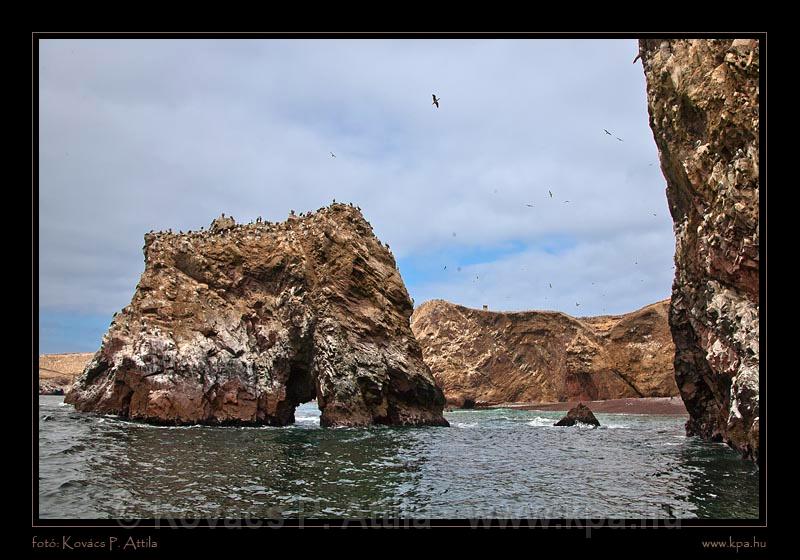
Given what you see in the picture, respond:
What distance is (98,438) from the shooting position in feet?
79.1

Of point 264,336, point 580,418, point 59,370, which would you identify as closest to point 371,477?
point 264,336

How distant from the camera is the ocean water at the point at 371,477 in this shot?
1378 centimetres

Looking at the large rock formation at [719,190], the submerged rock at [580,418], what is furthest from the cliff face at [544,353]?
the large rock formation at [719,190]

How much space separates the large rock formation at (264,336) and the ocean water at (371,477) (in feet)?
19.2

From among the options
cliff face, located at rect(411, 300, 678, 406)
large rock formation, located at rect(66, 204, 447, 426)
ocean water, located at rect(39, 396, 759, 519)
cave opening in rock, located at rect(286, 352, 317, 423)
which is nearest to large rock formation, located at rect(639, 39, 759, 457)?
ocean water, located at rect(39, 396, 759, 519)

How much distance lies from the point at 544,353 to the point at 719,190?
81.1 m

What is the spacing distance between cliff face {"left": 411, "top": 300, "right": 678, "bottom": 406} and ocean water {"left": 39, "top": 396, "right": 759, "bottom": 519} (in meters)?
63.8

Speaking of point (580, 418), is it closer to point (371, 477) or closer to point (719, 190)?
point (719, 190)

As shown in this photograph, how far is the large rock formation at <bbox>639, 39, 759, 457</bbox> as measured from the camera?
60.1 feet

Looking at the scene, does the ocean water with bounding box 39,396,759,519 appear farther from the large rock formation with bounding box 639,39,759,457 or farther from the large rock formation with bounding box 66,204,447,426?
the large rock formation with bounding box 66,204,447,426

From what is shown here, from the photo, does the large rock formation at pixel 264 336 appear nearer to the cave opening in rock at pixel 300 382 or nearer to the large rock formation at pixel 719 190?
the cave opening in rock at pixel 300 382
